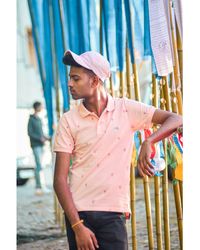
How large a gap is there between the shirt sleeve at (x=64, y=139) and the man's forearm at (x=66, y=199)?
123 millimetres

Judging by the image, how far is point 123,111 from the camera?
8.44 ft

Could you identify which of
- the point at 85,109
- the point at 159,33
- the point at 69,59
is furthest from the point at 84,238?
the point at 159,33

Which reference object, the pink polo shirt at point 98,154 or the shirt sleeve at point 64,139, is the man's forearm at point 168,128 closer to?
the pink polo shirt at point 98,154

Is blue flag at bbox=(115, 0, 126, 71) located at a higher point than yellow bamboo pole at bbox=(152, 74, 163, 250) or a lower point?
higher

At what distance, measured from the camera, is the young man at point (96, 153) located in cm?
245

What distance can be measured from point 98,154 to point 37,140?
243 inches

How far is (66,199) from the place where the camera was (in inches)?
96.0

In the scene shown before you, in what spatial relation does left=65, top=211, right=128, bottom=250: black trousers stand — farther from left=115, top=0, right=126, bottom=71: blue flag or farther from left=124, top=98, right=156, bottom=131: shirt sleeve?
left=115, top=0, right=126, bottom=71: blue flag

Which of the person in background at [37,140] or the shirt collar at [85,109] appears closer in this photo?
the shirt collar at [85,109]

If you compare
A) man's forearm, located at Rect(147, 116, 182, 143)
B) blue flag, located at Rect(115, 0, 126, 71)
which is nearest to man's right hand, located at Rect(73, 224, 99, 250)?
man's forearm, located at Rect(147, 116, 182, 143)

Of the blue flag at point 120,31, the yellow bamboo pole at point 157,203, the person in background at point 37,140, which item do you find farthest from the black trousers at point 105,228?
the person in background at point 37,140

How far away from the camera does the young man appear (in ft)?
8.03
